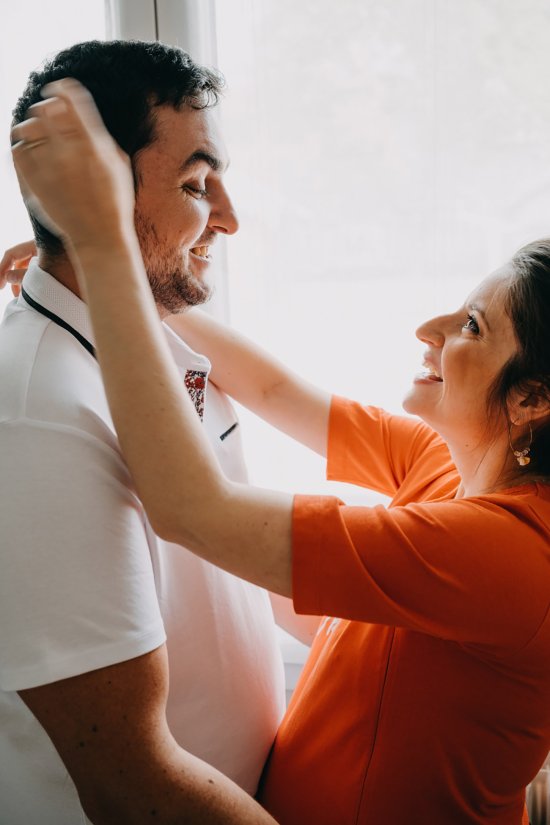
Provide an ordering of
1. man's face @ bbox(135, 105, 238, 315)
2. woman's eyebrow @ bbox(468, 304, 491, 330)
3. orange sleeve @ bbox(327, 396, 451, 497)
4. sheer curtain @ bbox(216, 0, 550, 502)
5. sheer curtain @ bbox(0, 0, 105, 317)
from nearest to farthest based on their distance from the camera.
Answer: man's face @ bbox(135, 105, 238, 315) → woman's eyebrow @ bbox(468, 304, 491, 330) → orange sleeve @ bbox(327, 396, 451, 497) → sheer curtain @ bbox(216, 0, 550, 502) → sheer curtain @ bbox(0, 0, 105, 317)

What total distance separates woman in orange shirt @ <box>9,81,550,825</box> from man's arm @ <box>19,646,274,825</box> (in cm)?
18

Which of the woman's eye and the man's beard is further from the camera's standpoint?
the woman's eye

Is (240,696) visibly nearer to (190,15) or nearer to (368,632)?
(368,632)

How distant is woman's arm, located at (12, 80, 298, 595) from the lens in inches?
30.8

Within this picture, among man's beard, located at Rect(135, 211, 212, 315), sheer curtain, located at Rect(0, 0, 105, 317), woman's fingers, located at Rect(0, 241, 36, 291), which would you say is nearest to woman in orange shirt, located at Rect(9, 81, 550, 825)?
man's beard, located at Rect(135, 211, 212, 315)

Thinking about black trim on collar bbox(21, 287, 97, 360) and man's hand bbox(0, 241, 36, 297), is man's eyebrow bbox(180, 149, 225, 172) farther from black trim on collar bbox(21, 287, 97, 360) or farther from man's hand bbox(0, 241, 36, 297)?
man's hand bbox(0, 241, 36, 297)

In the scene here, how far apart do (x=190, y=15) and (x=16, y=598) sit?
1440 millimetres

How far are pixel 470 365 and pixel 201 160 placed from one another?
558mm

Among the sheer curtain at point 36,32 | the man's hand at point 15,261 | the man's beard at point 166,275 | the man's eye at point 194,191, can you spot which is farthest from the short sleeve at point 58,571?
the sheer curtain at point 36,32

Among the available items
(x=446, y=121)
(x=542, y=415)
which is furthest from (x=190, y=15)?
(x=542, y=415)

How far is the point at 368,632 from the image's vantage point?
43.7 inches

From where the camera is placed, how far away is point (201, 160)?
3.46ft

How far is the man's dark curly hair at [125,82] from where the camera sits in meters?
0.98

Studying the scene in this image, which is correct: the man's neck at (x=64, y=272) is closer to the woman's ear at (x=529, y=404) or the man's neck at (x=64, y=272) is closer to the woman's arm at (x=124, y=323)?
the woman's arm at (x=124, y=323)
